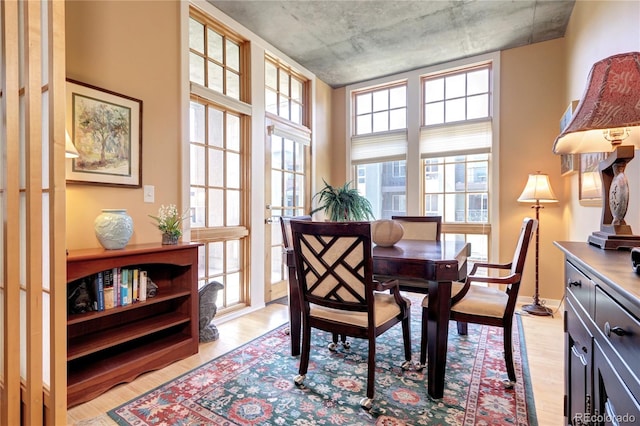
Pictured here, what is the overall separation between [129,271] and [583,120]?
2.37m

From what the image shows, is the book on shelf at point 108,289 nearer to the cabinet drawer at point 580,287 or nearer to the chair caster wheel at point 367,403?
the chair caster wheel at point 367,403

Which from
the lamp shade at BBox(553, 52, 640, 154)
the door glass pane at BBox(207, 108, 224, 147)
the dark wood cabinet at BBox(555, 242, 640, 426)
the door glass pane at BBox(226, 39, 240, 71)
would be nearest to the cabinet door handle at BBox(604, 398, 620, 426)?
the dark wood cabinet at BBox(555, 242, 640, 426)

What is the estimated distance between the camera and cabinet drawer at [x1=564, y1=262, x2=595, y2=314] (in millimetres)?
962

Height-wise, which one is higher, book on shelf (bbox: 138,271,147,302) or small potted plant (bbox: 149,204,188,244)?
small potted plant (bbox: 149,204,188,244)

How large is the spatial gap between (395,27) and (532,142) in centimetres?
193

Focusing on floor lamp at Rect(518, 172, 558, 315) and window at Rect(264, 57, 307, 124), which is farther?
window at Rect(264, 57, 307, 124)

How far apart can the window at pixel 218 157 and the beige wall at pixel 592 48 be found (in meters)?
2.83

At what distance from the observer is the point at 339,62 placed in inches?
156

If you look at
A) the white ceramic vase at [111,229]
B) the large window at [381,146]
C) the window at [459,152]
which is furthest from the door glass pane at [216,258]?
the window at [459,152]

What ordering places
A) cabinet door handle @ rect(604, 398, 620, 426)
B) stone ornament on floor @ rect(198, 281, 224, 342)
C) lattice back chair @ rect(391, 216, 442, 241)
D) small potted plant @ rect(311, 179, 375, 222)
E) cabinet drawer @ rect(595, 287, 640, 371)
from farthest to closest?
small potted plant @ rect(311, 179, 375, 222), lattice back chair @ rect(391, 216, 442, 241), stone ornament on floor @ rect(198, 281, 224, 342), cabinet door handle @ rect(604, 398, 620, 426), cabinet drawer @ rect(595, 287, 640, 371)

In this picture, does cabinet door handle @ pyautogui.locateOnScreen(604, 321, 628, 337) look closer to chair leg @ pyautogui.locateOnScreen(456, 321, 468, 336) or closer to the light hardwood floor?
the light hardwood floor

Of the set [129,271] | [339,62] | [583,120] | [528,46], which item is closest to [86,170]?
[129,271]

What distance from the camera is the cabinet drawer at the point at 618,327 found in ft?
2.12

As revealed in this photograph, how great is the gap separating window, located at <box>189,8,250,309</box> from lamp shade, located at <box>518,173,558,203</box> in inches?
113
